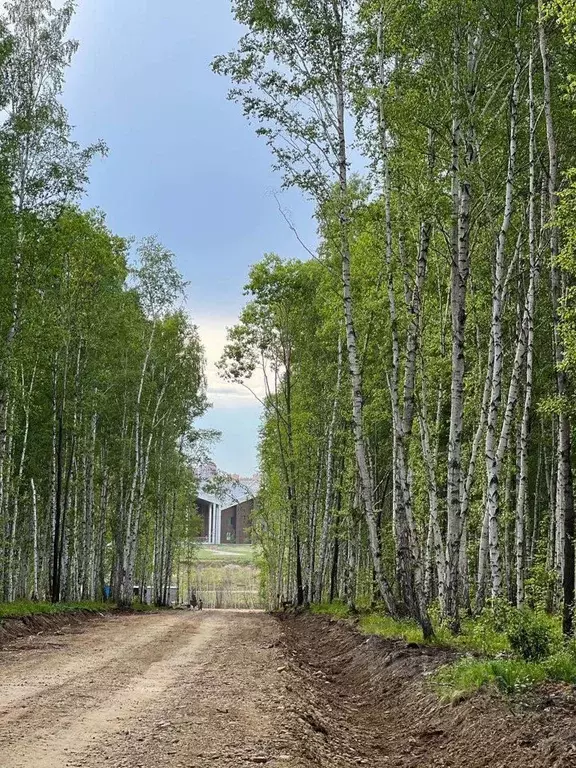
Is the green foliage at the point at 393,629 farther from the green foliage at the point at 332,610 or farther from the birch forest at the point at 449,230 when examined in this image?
the green foliage at the point at 332,610

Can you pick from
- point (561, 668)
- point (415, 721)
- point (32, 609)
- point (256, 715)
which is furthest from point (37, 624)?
point (561, 668)

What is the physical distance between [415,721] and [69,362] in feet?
65.4

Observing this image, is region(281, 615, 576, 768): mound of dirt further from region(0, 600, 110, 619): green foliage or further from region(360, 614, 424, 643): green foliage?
region(0, 600, 110, 619): green foliage

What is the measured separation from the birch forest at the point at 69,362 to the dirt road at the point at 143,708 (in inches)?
317

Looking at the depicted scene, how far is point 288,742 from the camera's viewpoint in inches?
243

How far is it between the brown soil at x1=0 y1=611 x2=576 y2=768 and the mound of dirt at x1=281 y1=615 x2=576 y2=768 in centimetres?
2

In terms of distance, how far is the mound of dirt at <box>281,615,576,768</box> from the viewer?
5766 mm

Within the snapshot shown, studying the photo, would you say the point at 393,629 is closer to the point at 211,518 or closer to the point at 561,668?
the point at 561,668

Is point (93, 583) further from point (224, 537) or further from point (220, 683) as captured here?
point (224, 537)

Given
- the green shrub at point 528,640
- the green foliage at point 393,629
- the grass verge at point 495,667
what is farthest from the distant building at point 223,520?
the green shrub at point 528,640

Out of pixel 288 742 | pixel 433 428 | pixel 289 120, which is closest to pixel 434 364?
pixel 433 428

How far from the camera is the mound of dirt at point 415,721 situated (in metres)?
5.77

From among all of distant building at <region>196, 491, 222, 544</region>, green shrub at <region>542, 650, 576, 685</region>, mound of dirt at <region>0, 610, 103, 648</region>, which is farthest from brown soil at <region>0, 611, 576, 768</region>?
distant building at <region>196, 491, 222, 544</region>

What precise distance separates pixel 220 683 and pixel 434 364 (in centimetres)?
831
